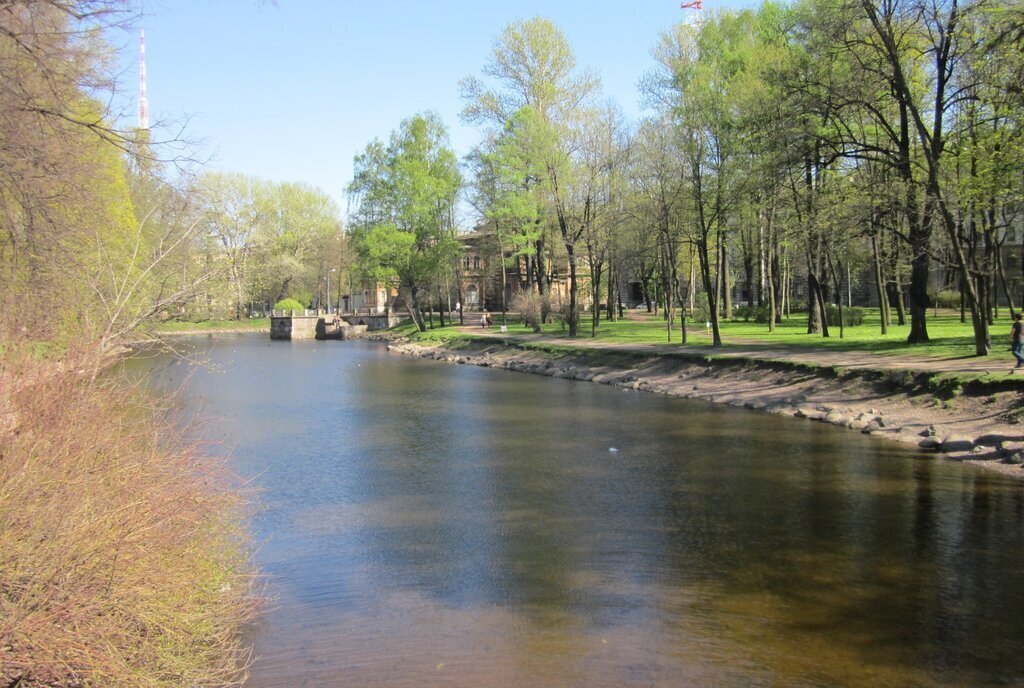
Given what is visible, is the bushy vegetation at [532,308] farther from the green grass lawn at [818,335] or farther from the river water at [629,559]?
the river water at [629,559]

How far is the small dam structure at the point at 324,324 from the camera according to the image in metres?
73.5

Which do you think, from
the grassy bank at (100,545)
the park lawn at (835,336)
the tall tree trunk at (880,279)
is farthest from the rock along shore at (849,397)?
the grassy bank at (100,545)

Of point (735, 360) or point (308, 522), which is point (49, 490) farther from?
point (735, 360)

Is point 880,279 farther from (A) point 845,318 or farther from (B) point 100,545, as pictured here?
(B) point 100,545

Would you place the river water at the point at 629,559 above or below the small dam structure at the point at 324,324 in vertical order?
below

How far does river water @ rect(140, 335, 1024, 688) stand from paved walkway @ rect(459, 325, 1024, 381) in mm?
3955

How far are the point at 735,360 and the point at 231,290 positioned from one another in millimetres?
23029

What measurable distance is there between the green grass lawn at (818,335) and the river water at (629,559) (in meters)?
8.80

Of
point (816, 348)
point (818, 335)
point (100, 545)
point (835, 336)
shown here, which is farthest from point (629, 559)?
point (818, 335)

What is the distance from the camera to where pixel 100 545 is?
5590mm

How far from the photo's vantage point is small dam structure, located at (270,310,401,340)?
7350 cm

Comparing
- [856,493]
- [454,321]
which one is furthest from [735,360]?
[454,321]

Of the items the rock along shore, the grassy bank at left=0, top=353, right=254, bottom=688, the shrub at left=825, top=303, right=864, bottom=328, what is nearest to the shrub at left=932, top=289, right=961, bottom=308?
the shrub at left=825, top=303, right=864, bottom=328

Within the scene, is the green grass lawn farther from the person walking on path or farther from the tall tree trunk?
the person walking on path
